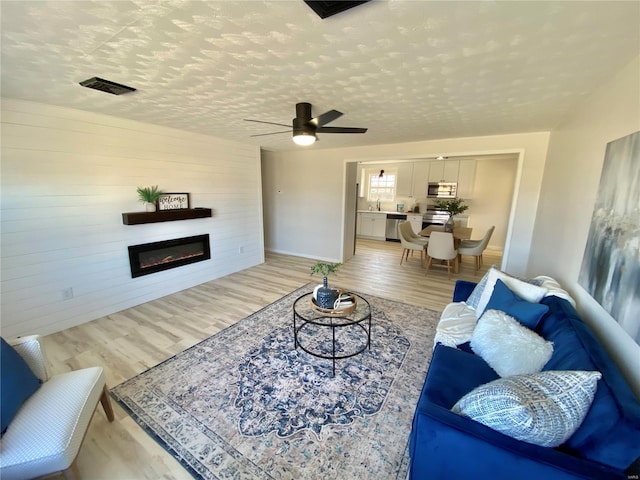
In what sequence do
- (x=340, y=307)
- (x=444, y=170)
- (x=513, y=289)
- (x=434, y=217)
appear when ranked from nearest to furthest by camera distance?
(x=513, y=289)
(x=340, y=307)
(x=444, y=170)
(x=434, y=217)

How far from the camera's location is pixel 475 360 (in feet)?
5.57

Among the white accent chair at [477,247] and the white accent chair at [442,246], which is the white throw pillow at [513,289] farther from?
the white accent chair at [477,247]

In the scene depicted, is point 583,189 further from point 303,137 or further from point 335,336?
point 335,336

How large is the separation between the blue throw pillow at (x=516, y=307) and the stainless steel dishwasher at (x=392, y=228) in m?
5.65

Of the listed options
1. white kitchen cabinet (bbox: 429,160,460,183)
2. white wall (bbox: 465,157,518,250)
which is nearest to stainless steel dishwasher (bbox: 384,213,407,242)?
white kitchen cabinet (bbox: 429,160,460,183)

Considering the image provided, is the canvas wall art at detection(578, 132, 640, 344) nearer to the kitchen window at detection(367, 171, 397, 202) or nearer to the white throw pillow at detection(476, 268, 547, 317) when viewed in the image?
the white throw pillow at detection(476, 268, 547, 317)

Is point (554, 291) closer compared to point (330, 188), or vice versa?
point (554, 291)

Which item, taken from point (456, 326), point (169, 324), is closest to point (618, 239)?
point (456, 326)

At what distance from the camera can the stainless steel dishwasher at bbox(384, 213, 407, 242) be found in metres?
7.58

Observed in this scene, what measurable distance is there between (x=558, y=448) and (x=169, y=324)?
3.36m

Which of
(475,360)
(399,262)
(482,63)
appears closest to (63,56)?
(482,63)

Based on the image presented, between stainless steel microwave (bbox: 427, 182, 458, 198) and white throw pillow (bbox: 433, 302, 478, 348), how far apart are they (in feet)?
17.1

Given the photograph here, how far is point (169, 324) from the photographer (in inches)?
118

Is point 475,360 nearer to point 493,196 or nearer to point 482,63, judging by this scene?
point 482,63
